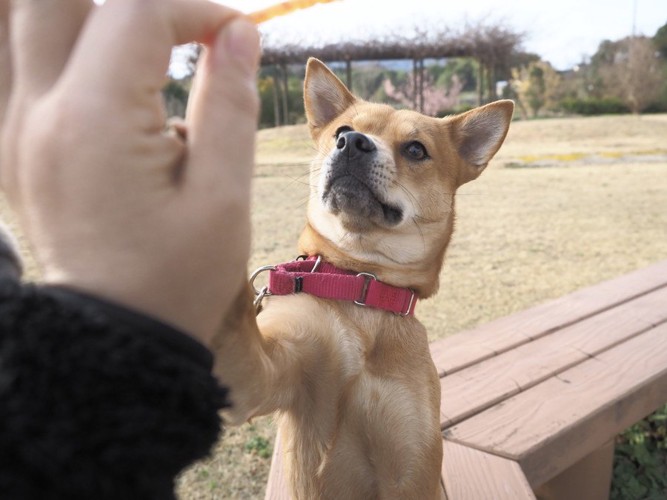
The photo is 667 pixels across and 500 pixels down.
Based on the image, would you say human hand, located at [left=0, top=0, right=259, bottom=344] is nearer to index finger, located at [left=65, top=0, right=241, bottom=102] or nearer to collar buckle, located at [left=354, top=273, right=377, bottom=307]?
index finger, located at [left=65, top=0, right=241, bottom=102]

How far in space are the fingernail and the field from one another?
1.25 ft

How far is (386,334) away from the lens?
4.48 ft

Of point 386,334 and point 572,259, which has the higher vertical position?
point 386,334

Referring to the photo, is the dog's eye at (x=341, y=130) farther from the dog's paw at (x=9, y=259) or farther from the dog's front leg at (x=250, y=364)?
the dog's paw at (x=9, y=259)

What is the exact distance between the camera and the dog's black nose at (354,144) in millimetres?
1692

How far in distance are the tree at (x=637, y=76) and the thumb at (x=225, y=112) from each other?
25482 millimetres

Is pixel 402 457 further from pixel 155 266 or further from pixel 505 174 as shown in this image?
pixel 505 174

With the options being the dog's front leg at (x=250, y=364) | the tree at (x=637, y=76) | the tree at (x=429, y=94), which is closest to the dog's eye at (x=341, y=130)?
the dog's front leg at (x=250, y=364)

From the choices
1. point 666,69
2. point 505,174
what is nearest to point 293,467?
point 505,174

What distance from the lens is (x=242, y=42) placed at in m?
0.51

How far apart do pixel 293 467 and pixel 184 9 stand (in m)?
1.13

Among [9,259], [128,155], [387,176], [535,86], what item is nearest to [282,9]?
[128,155]

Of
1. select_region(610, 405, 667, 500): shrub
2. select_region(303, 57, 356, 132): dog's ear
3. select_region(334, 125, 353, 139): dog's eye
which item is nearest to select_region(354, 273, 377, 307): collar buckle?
select_region(334, 125, 353, 139): dog's eye

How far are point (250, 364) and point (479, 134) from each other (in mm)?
1473
